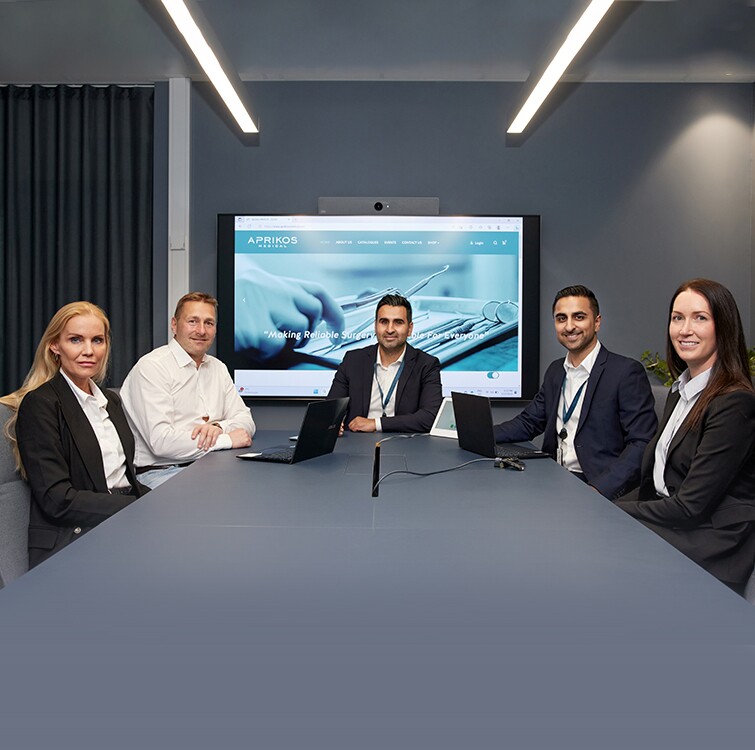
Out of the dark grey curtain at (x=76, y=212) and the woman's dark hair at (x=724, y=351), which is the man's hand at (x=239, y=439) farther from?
the dark grey curtain at (x=76, y=212)

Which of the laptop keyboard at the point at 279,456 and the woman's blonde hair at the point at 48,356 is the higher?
the woman's blonde hair at the point at 48,356

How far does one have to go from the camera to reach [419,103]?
16.2 feet

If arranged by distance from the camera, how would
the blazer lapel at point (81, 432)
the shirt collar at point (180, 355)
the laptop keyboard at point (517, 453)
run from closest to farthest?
1. the blazer lapel at point (81, 432)
2. the laptop keyboard at point (517, 453)
3. the shirt collar at point (180, 355)

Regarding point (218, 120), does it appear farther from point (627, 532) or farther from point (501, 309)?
point (627, 532)

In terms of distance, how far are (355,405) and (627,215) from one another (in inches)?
95.6

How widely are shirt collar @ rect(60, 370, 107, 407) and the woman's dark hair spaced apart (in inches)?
79.1

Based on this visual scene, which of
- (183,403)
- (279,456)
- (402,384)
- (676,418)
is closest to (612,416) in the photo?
(676,418)

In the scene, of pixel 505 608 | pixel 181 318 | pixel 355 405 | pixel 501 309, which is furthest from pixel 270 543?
pixel 501 309

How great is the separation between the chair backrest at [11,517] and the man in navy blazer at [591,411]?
2.01 m

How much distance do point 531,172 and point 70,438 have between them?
12.0ft

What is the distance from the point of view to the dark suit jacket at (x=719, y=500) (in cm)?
204

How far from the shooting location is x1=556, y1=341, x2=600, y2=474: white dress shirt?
3164mm

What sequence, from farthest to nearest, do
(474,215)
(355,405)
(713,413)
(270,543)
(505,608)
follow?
(474,215)
(355,405)
(713,413)
(270,543)
(505,608)

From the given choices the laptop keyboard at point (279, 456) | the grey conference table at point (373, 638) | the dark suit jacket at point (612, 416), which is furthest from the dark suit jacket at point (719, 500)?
the laptop keyboard at point (279, 456)
